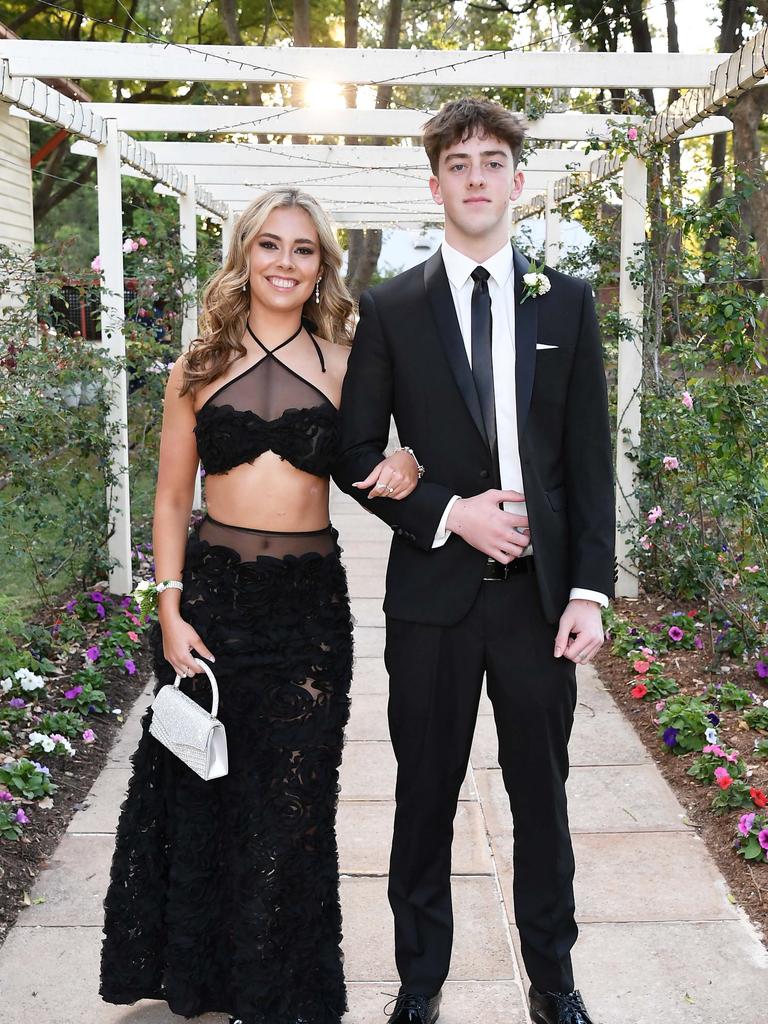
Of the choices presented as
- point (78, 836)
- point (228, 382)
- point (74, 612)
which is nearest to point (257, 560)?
point (228, 382)

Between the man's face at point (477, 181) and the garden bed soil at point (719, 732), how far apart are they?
2.16 meters

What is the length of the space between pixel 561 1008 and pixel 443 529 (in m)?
1.20

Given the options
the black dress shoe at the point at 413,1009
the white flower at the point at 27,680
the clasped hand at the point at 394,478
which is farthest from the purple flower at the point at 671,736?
the white flower at the point at 27,680

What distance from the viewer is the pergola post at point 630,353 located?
6586 mm

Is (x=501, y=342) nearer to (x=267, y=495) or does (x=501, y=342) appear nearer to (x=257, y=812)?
(x=267, y=495)

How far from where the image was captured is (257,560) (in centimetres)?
272

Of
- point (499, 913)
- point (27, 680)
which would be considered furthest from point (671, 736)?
point (27, 680)

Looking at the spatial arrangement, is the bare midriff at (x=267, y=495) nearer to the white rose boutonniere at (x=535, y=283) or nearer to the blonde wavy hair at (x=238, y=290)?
the blonde wavy hair at (x=238, y=290)

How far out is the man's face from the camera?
8.29 feet

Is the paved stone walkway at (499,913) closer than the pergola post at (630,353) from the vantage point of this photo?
Yes

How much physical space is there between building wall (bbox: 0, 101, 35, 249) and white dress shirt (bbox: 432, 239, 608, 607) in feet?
29.2

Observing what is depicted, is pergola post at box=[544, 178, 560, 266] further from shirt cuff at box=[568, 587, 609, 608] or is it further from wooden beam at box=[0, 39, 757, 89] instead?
shirt cuff at box=[568, 587, 609, 608]

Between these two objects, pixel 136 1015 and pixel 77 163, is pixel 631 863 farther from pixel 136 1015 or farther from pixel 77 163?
pixel 77 163

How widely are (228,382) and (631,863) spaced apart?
2110 mm
